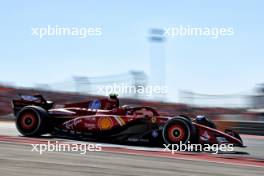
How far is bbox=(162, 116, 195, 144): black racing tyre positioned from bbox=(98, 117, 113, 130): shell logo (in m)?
1.30

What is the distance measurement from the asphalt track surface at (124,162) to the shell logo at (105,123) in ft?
5.41

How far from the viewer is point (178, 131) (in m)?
11.9

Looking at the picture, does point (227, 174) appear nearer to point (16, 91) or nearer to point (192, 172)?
point (192, 172)

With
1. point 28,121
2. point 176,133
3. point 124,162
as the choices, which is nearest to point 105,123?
point 176,133

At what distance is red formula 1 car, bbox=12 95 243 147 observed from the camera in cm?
1187

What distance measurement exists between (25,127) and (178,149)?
12.4 ft

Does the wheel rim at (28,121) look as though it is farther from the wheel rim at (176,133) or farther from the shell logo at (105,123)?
the wheel rim at (176,133)

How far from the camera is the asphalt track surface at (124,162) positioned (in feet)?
25.2

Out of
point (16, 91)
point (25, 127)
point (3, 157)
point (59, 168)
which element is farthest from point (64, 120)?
point (16, 91)

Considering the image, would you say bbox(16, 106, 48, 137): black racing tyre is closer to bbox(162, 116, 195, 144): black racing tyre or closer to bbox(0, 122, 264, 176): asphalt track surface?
bbox(0, 122, 264, 176): asphalt track surface

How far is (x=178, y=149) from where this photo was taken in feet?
38.5

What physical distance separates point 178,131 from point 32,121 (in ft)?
11.6

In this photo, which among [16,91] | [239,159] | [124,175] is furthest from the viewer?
[16,91]

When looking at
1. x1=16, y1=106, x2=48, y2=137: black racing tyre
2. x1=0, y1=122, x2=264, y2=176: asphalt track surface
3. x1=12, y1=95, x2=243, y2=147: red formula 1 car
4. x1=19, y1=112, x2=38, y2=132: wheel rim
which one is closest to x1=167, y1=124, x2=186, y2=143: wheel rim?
x1=12, y1=95, x2=243, y2=147: red formula 1 car
